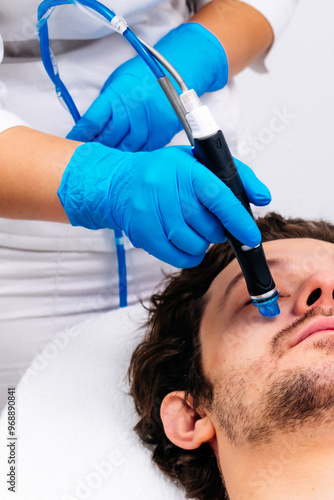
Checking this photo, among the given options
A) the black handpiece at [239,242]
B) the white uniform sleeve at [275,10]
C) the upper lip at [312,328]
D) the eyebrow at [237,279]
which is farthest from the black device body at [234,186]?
the white uniform sleeve at [275,10]

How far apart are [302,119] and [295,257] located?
98cm

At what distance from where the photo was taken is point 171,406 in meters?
1.40

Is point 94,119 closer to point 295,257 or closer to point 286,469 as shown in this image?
point 295,257

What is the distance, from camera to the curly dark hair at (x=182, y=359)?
1.38 metres

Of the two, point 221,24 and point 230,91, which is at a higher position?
point 221,24

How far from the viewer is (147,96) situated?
1433 mm

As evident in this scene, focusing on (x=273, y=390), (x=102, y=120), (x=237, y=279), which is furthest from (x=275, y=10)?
(x=273, y=390)

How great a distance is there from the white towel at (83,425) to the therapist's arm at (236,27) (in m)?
0.76

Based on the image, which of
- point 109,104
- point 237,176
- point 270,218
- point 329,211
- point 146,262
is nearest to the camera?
point 237,176

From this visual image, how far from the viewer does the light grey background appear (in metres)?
2.20

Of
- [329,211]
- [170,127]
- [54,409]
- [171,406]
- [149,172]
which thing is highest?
[149,172]

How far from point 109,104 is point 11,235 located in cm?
42

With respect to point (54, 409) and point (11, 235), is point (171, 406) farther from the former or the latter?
point (11, 235)

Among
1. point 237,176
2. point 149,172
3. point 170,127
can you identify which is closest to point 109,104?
point 170,127
